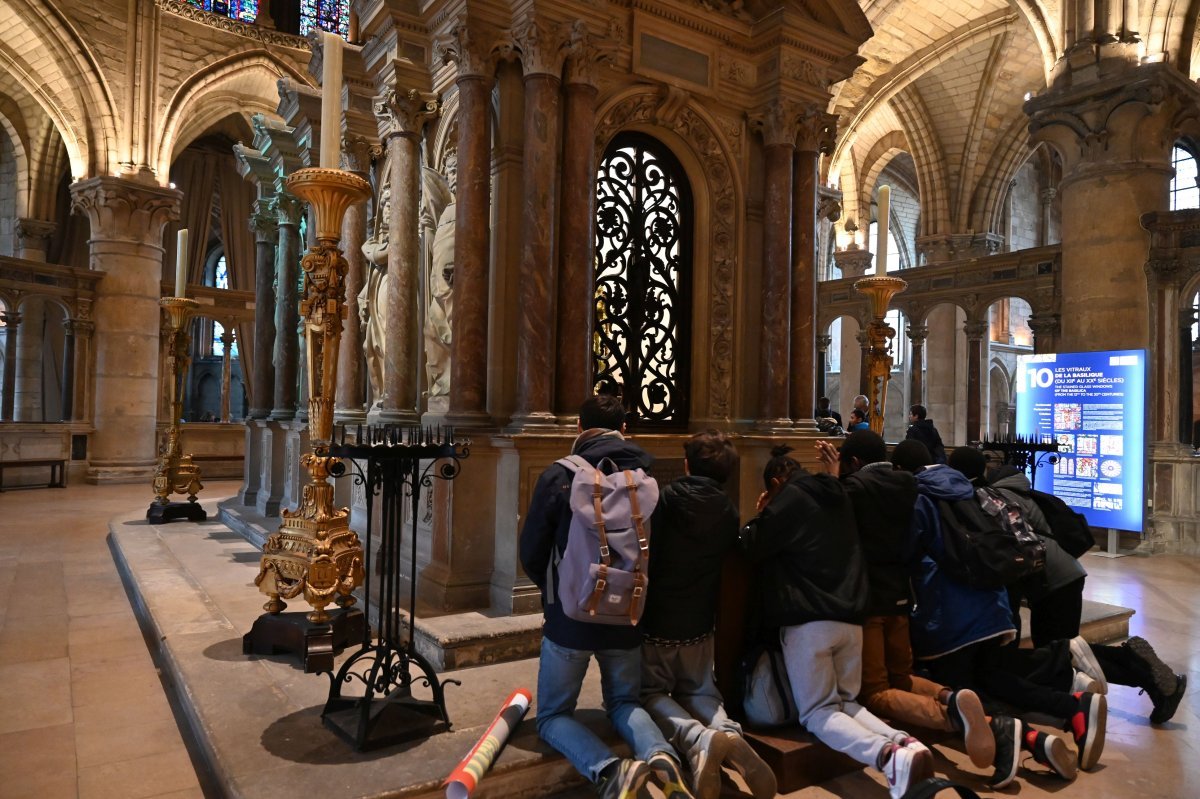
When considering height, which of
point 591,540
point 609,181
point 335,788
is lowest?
point 335,788

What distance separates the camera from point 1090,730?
3.13 m

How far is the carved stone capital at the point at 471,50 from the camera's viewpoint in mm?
4418

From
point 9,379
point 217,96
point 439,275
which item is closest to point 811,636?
point 439,275

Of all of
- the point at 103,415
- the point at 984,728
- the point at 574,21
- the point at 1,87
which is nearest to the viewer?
the point at 984,728

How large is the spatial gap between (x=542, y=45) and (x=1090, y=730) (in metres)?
4.28

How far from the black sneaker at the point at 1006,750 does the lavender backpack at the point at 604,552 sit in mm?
1535

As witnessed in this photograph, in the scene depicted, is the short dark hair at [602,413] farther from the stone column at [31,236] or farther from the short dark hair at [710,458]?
the stone column at [31,236]

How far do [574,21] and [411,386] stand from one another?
254cm

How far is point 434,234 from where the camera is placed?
5.14 m

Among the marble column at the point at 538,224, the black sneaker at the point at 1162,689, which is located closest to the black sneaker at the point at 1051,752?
the black sneaker at the point at 1162,689

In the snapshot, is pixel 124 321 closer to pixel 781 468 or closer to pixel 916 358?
pixel 916 358

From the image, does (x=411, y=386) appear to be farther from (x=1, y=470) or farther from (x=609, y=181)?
(x=1, y=470)

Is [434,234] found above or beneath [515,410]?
above

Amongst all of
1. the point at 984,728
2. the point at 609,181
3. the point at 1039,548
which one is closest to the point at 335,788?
the point at 984,728
